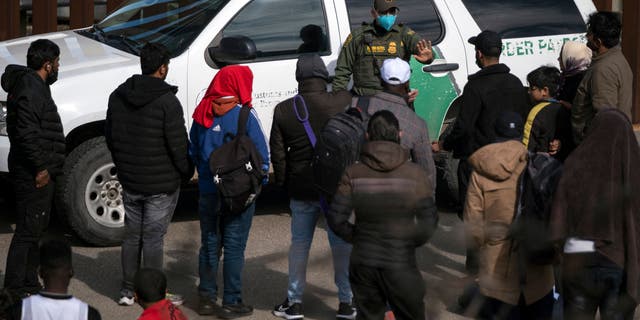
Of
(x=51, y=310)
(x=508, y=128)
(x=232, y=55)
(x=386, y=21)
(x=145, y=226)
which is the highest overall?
(x=386, y=21)

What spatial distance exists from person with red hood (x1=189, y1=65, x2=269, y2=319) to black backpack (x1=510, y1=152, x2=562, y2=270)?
65.4 inches

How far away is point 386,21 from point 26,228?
9.94ft

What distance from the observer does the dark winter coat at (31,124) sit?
24.0ft

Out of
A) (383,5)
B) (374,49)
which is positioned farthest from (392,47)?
(383,5)

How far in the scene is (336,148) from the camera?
22.4 ft

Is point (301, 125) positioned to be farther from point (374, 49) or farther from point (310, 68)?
point (374, 49)

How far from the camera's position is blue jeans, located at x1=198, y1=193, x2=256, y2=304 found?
24.2 ft

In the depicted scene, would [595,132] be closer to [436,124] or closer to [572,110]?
[572,110]

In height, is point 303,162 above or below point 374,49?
below

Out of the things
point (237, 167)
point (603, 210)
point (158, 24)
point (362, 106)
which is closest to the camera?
point (603, 210)

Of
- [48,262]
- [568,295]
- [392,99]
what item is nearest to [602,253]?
[568,295]

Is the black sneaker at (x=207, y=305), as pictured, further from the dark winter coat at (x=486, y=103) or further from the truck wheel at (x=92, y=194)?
the dark winter coat at (x=486, y=103)

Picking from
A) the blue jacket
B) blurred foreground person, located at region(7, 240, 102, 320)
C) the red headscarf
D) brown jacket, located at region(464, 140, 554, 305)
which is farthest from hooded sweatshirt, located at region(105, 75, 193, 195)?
brown jacket, located at region(464, 140, 554, 305)

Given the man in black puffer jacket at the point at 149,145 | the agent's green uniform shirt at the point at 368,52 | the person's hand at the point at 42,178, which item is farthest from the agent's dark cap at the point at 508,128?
the person's hand at the point at 42,178
